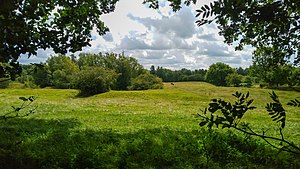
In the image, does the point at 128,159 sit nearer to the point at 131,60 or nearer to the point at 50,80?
the point at 131,60

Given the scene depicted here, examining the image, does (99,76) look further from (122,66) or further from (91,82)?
(122,66)

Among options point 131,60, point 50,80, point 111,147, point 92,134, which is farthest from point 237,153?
point 50,80

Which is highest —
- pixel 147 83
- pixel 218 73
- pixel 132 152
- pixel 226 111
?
pixel 218 73

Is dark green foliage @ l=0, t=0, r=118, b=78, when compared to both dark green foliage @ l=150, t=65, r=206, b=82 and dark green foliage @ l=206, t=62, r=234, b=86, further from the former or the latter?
dark green foliage @ l=150, t=65, r=206, b=82

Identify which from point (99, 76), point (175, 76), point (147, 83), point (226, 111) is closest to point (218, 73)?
point (175, 76)

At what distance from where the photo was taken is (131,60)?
97.8m

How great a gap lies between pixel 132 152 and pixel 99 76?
5329 cm

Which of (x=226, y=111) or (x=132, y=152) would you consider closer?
(x=226, y=111)

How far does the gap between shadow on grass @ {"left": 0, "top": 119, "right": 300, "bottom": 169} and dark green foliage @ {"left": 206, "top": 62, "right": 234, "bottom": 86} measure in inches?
4610

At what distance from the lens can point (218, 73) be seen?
127 m

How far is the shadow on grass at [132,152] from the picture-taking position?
28.0 feet

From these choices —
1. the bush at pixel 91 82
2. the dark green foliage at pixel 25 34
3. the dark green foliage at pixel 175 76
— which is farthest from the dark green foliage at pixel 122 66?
the dark green foliage at pixel 25 34

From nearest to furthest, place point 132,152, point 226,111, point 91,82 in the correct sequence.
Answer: point 226,111
point 132,152
point 91,82

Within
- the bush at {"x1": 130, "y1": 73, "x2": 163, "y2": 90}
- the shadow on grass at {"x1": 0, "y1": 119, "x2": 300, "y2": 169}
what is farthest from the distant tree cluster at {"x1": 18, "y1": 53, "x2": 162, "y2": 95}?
the shadow on grass at {"x1": 0, "y1": 119, "x2": 300, "y2": 169}
